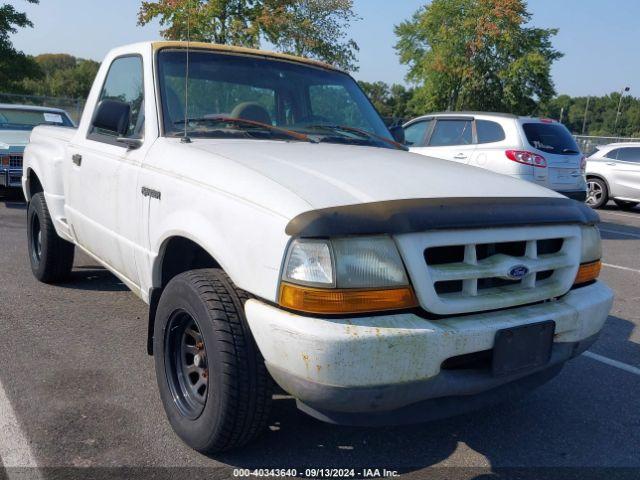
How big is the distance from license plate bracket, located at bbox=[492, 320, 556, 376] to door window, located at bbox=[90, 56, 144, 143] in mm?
2246

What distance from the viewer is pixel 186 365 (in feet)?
9.47

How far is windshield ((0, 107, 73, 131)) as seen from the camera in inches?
421

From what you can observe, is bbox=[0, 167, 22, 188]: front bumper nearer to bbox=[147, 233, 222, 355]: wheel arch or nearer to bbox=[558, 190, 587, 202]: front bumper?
bbox=[147, 233, 222, 355]: wheel arch

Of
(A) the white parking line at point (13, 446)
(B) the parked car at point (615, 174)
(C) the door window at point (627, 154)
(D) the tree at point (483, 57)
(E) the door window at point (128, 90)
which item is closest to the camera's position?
(A) the white parking line at point (13, 446)

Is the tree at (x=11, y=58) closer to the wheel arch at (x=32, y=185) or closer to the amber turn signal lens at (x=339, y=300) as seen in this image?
the wheel arch at (x=32, y=185)

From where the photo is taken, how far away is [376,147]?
12.3ft

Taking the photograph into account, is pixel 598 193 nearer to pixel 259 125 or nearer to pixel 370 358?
pixel 259 125

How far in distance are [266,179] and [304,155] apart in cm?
58

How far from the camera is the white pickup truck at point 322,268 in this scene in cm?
223

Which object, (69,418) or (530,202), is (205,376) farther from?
(530,202)

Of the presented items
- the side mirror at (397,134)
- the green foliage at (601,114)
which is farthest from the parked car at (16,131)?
the green foliage at (601,114)

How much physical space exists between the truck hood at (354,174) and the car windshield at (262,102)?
0.75 feet

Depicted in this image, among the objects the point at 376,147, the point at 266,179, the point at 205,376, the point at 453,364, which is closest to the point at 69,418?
the point at 205,376

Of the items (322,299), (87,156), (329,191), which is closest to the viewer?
(322,299)
